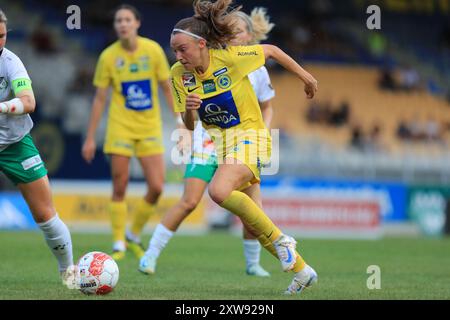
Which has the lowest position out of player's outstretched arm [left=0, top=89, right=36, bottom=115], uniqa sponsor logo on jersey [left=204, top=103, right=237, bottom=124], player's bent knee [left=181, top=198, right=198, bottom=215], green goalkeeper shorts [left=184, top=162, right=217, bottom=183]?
player's bent knee [left=181, top=198, right=198, bottom=215]

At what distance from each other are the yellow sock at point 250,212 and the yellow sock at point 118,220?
12.6 feet

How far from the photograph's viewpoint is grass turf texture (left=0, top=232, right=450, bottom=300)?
6758 millimetres

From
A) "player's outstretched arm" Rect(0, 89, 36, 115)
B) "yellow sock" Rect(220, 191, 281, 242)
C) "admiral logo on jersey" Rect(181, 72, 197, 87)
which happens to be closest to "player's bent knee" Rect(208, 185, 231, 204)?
"yellow sock" Rect(220, 191, 281, 242)

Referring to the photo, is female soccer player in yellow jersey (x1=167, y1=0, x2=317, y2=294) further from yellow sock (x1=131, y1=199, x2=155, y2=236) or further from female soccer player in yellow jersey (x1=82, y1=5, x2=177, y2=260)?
yellow sock (x1=131, y1=199, x2=155, y2=236)

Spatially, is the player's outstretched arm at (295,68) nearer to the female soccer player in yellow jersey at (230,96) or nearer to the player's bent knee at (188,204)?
the female soccer player in yellow jersey at (230,96)

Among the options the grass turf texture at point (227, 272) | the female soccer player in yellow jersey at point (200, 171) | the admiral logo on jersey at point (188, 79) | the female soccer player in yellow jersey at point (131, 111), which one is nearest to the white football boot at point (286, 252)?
the grass turf texture at point (227, 272)

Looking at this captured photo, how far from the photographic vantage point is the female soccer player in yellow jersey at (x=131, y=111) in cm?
1017

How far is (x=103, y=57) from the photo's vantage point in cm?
1023

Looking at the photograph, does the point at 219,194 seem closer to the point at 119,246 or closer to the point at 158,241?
the point at 158,241

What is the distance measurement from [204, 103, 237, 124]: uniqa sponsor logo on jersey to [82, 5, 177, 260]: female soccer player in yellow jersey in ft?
10.5

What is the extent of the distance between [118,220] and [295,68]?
421 cm

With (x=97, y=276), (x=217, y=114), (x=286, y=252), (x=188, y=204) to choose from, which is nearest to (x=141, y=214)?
(x=188, y=204)

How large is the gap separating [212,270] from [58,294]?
2.91m

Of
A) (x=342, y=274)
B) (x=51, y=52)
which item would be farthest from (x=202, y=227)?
(x=342, y=274)
